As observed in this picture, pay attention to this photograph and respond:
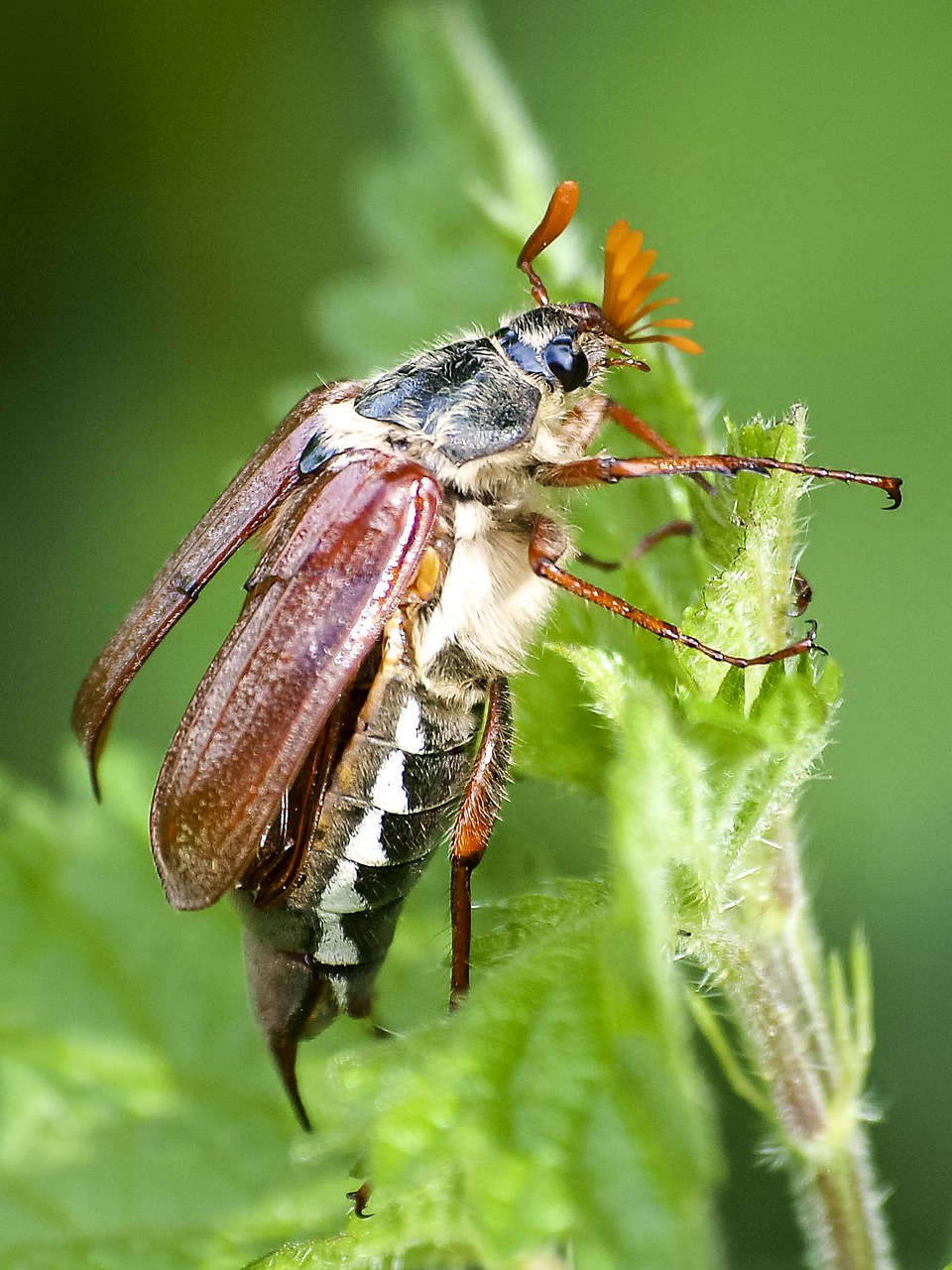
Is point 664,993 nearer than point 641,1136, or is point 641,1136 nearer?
point 664,993

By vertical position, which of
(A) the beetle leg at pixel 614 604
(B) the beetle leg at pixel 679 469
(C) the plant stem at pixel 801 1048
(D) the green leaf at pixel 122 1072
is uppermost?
(B) the beetle leg at pixel 679 469

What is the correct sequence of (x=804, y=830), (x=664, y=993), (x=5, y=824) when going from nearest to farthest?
→ (x=664, y=993)
(x=5, y=824)
(x=804, y=830)

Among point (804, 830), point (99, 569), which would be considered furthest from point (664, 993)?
point (99, 569)

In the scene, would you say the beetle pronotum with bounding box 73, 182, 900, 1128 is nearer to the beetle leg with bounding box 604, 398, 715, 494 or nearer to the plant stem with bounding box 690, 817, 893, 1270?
the beetle leg with bounding box 604, 398, 715, 494

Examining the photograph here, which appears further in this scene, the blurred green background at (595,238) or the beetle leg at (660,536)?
the blurred green background at (595,238)

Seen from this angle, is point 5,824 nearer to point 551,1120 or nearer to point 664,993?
point 551,1120

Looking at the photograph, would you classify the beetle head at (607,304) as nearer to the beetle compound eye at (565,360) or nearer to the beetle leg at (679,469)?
the beetle compound eye at (565,360)

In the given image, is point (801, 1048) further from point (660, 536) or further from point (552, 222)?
point (552, 222)

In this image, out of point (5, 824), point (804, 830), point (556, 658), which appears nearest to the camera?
point (556, 658)

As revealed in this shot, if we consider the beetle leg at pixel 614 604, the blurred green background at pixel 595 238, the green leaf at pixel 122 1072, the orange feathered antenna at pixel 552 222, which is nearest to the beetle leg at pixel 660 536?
the beetle leg at pixel 614 604
